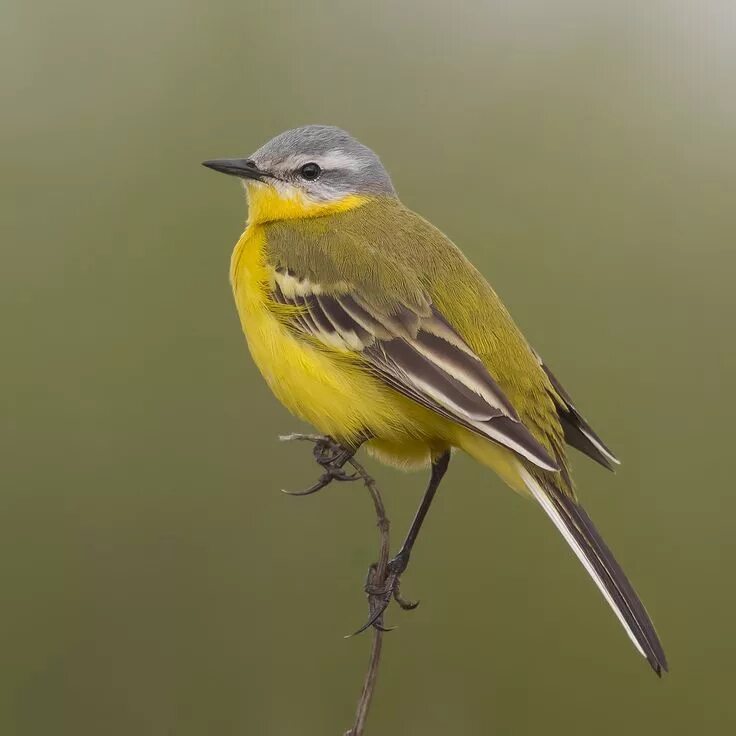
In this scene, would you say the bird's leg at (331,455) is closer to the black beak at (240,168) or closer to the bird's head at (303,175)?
the bird's head at (303,175)

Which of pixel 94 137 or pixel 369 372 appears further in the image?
pixel 94 137

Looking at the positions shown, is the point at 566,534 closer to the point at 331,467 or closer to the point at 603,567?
the point at 603,567

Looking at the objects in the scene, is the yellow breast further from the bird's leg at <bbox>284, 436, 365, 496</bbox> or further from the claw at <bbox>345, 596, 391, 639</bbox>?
the claw at <bbox>345, 596, 391, 639</bbox>

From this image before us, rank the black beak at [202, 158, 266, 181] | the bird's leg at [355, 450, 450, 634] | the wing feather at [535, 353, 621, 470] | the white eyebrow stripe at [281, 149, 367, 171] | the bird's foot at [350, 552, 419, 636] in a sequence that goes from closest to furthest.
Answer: the bird's foot at [350, 552, 419, 636]
the bird's leg at [355, 450, 450, 634]
the wing feather at [535, 353, 621, 470]
the black beak at [202, 158, 266, 181]
the white eyebrow stripe at [281, 149, 367, 171]

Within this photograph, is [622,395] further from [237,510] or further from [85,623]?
[85,623]

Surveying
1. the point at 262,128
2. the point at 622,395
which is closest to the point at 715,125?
the point at 622,395

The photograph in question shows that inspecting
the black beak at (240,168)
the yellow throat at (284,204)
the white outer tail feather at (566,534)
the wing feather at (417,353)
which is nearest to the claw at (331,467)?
the wing feather at (417,353)

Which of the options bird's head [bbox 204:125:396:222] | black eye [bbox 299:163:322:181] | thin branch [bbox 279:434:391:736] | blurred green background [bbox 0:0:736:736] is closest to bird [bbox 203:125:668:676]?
thin branch [bbox 279:434:391:736]
